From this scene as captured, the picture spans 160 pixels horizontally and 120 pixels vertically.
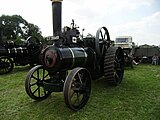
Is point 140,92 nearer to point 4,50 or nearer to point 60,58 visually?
point 60,58

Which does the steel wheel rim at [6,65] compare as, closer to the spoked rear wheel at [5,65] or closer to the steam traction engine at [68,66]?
the spoked rear wheel at [5,65]

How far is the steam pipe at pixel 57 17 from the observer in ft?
15.0

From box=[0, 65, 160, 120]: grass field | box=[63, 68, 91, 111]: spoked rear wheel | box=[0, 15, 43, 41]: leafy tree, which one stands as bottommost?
box=[0, 65, 160, 120]: grass field

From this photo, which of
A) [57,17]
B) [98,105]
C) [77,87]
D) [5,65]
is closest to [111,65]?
[98,105]

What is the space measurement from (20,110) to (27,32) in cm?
4638

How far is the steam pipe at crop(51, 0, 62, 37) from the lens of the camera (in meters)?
4.58

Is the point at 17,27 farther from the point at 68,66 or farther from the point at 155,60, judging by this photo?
the point at 68,66

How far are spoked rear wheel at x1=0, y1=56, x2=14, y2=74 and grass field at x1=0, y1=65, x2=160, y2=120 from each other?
10.4 ft

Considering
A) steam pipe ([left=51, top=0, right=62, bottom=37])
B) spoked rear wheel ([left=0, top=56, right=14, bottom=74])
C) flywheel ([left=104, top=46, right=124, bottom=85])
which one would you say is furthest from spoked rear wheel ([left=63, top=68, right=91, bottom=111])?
spoked rear wheel ([left=0, top=56, right=14, bottom=74])

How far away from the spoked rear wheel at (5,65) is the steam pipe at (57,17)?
5.26m

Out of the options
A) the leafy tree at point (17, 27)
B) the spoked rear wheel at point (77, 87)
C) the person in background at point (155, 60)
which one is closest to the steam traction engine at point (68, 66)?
the spoked rear wheel at point (77, 87)

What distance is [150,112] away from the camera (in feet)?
13.9

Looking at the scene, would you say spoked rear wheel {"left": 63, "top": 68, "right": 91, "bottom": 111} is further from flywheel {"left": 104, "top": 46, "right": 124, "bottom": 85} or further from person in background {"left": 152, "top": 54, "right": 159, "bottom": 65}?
person in background {"left": 152, "top": 54, "right": 159, "bottom": 65}

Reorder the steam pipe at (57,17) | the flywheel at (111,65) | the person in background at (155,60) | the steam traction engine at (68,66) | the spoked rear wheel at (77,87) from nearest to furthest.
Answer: the spoked rear wheel at (77,87) → the steam traction engine at (68,66) → the steam pipe at (57,17) → the flywheel at (111,65) → the person in background at (155,60)
